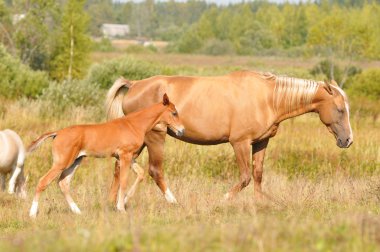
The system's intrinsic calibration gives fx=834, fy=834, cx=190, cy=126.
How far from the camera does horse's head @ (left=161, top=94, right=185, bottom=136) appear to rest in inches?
480

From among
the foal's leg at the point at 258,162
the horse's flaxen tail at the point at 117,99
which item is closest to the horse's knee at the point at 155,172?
the horse's flaxen tail at the point at 117,99

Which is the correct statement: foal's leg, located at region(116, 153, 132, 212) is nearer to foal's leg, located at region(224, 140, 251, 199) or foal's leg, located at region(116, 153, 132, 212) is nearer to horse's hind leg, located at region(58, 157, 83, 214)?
horse's hind leg, located at region(58, 157, 83, 214)

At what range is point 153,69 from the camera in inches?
1751

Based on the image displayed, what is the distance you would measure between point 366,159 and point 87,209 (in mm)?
8836

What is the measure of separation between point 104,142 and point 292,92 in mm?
3331

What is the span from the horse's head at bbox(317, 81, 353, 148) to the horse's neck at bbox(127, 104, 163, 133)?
276 cm

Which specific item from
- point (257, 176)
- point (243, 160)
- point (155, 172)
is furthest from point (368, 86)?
point (155, 172)

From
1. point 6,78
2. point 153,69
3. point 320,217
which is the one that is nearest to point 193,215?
point 320,217

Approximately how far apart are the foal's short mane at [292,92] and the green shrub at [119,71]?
99.0 ft

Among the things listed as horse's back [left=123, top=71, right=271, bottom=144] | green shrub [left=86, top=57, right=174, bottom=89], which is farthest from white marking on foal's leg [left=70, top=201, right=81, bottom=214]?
green shrub [left=86, top=57, right=174, bottom=89]

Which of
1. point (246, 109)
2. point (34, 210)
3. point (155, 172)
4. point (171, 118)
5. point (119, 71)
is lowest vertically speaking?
point (119, 71)

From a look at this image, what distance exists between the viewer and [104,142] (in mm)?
11547

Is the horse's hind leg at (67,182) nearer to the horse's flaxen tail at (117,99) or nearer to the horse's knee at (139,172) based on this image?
the horse's knee at (139,172)

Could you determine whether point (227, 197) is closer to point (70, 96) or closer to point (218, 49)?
point (70, 96)
